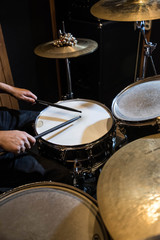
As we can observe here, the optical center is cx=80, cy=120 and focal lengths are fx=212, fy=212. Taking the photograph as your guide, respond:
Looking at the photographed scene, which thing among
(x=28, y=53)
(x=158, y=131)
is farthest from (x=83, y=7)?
(x=158, y=131)

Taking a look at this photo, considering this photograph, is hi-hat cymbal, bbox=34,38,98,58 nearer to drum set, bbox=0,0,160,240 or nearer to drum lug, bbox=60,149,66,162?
drum set, bbox=0,0,160,240

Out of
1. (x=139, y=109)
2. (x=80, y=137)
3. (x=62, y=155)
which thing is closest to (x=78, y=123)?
(x=80, y=137)

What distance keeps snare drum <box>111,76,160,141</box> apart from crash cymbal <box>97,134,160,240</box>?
0.12m

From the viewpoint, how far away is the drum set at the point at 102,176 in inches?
22.4

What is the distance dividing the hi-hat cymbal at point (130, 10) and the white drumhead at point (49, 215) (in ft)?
2.88

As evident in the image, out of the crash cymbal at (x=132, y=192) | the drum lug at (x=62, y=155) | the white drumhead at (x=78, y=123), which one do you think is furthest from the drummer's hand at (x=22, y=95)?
the crash cymbal at (x=132, y=192)

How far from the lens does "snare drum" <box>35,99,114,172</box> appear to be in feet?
3.32

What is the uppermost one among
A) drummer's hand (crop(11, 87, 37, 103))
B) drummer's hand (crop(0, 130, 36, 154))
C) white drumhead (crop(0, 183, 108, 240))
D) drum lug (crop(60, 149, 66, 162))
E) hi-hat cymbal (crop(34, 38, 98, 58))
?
hi-hat cymbal (crop(34, 38, 98, 58))

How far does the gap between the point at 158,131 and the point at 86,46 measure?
0.83 metres

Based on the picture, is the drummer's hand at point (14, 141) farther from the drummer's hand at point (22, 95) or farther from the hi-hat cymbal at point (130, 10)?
the hi-hat cymbal at point (130, 10)

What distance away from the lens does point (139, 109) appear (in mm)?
1012

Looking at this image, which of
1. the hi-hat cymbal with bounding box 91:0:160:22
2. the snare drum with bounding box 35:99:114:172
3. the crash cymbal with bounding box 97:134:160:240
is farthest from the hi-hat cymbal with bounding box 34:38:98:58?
the crash cymbal with bounding box 97:134:160:240

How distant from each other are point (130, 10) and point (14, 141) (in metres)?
0.88

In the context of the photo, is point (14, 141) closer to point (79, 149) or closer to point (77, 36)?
point (79, 149)
